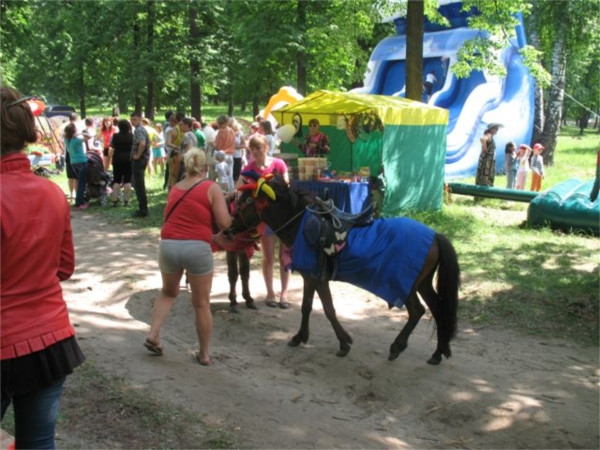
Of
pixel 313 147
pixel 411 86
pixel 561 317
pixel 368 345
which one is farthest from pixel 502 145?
pixel 368 345

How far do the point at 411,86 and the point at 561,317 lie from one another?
23.3 feet

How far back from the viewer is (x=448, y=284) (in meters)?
5.62

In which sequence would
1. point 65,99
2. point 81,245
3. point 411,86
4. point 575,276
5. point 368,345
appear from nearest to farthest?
point 368,345
point 575,276
point 81,245
point 411,86
point 65,99

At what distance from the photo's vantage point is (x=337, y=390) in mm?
5289

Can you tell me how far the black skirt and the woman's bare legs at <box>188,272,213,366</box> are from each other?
8.65 ft

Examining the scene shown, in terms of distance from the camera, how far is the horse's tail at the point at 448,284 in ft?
18.2

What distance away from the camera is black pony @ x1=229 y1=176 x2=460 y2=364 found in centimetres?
551

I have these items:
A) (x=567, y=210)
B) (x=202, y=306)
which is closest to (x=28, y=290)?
(x=202, y=306)

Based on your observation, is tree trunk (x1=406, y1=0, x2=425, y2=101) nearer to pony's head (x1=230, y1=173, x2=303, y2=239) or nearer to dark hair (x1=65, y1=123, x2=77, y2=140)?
dark hair (x1=65, y1=123, x2=77, y2=140)

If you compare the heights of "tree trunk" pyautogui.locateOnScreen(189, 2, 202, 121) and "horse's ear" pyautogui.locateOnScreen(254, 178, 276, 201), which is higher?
"tree trunk" pyautogui.locateOnScreen(189, 2, 202, 121)

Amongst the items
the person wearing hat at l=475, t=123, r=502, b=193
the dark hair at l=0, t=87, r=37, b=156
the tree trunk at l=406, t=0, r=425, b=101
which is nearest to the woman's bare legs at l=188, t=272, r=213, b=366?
the dark hair at l=0, t=87, r=37, b=156

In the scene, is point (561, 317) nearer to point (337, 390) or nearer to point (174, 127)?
point (337, 390)

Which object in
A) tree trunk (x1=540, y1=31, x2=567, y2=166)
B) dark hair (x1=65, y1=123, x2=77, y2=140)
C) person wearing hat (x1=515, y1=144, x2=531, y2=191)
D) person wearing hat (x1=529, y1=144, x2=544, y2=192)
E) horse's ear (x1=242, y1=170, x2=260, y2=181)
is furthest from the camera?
tree trunk (x1=540, y1=31, x2=567, y2=166)

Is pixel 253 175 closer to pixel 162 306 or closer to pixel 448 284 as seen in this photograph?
pixel 162 306
